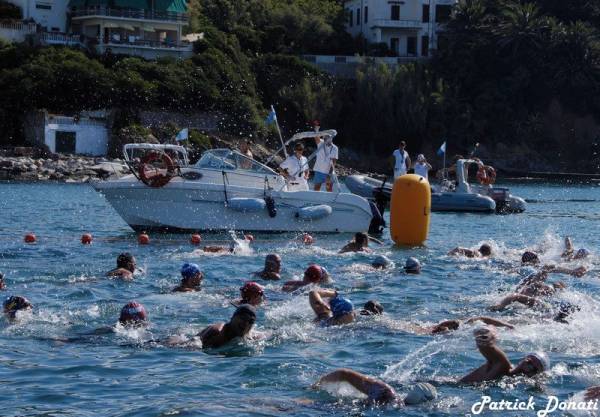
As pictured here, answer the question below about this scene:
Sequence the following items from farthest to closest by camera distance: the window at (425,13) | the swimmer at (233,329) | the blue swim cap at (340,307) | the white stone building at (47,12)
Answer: the window at (425,13) < the white stone building at (47,12) < the blue swim cap at (340,307) < the swimmer at (233,329)

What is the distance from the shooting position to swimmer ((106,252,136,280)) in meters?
17.3

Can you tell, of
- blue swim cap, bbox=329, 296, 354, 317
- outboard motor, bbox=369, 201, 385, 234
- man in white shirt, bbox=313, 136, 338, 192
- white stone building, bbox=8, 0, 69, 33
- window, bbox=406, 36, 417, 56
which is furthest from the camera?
window, bbox=406, 36, 417, 56

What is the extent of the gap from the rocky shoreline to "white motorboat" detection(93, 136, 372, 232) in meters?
27.8

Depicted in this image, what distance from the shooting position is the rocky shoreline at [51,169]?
179 ft

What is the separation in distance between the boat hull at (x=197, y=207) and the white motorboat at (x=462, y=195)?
9.67 m

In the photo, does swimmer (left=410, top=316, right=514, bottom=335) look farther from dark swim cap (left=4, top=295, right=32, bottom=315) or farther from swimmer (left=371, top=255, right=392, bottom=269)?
swimmer (left=371, top=255, right=392, bottom=269)

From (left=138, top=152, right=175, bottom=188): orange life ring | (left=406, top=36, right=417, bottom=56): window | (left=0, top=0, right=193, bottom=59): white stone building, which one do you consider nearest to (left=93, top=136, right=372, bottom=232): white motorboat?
(left=138, top=152, right=175, bottom=188): orange life ring

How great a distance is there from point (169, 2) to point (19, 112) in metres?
15.3

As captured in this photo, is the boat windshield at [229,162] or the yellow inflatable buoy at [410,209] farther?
the boat windshield at [229,162]

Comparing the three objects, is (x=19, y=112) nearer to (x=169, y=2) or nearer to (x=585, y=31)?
(x=169, y=2)

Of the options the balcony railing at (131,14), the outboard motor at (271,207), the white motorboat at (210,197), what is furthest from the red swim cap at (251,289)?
the balcony railing at (131,14)

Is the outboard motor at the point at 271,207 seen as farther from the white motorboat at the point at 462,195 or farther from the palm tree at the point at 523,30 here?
the palm tree at the point at 523,30

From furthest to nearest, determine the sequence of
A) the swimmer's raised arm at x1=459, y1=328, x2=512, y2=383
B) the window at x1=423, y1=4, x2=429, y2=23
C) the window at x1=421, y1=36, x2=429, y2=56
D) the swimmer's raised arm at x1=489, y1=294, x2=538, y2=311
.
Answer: the window at x1=423, y1=4, x2=429, y2=23 → the window at x1=421, y1=36, x2=429, y2=56 → the swimmer's raised arm at x1=489, y1=294, x2=538, y2=311 → the swimmer's raised arm at x1=459, y1=328, x2=512, y2=383

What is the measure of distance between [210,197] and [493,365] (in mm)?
14985
